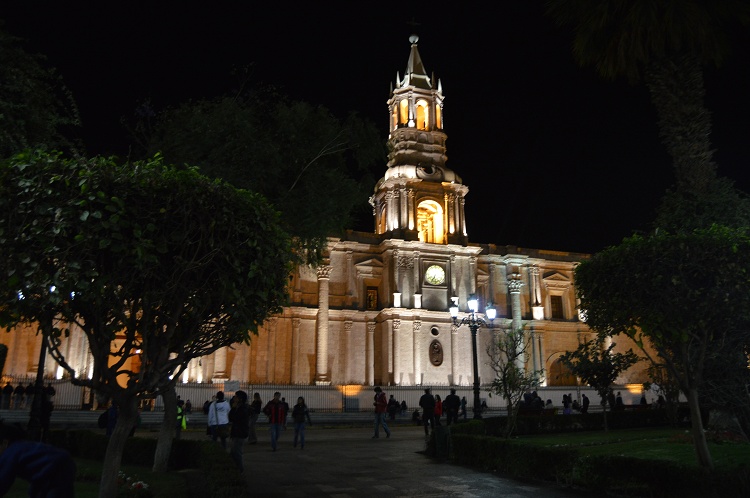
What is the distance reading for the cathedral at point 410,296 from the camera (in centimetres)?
3406

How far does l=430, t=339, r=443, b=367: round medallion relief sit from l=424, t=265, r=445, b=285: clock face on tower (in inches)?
138

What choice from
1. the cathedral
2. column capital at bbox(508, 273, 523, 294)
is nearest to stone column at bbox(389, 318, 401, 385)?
the cathedral

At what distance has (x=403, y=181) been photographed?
121ft

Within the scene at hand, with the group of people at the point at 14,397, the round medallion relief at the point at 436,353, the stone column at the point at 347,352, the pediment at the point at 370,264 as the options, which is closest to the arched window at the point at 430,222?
the pediment at the point at 370,264

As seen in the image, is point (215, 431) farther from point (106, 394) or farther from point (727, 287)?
point (727, 287)

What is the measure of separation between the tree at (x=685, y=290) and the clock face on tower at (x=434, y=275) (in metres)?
25.9

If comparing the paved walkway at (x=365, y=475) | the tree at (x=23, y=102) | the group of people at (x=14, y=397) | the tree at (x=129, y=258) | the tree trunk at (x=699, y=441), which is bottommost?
the paved walkway at (x=365, y=475)

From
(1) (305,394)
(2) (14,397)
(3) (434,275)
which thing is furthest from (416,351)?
(2) (14,397)

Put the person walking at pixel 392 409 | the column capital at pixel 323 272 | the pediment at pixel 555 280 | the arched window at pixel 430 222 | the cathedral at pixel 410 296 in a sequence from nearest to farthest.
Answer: the person walking at pixel 392 409 < the cathedral at pixel 410 296 < the column capital at pixel 323 272 < the arched window at pixel 430 222 < the pediment at pixel 555 280

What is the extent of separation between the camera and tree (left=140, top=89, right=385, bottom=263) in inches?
625

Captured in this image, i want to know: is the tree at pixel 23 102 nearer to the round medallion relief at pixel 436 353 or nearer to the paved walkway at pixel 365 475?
the paved walkway at pixel 365 475

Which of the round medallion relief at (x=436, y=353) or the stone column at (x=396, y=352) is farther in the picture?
the round medallion relief at (x=436, y=353)

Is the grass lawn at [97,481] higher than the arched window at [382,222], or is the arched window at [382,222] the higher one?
the arched window at [382,222]

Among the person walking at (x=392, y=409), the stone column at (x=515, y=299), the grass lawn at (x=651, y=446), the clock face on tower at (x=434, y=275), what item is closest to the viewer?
the grass lawn at (x=651, y=446)
